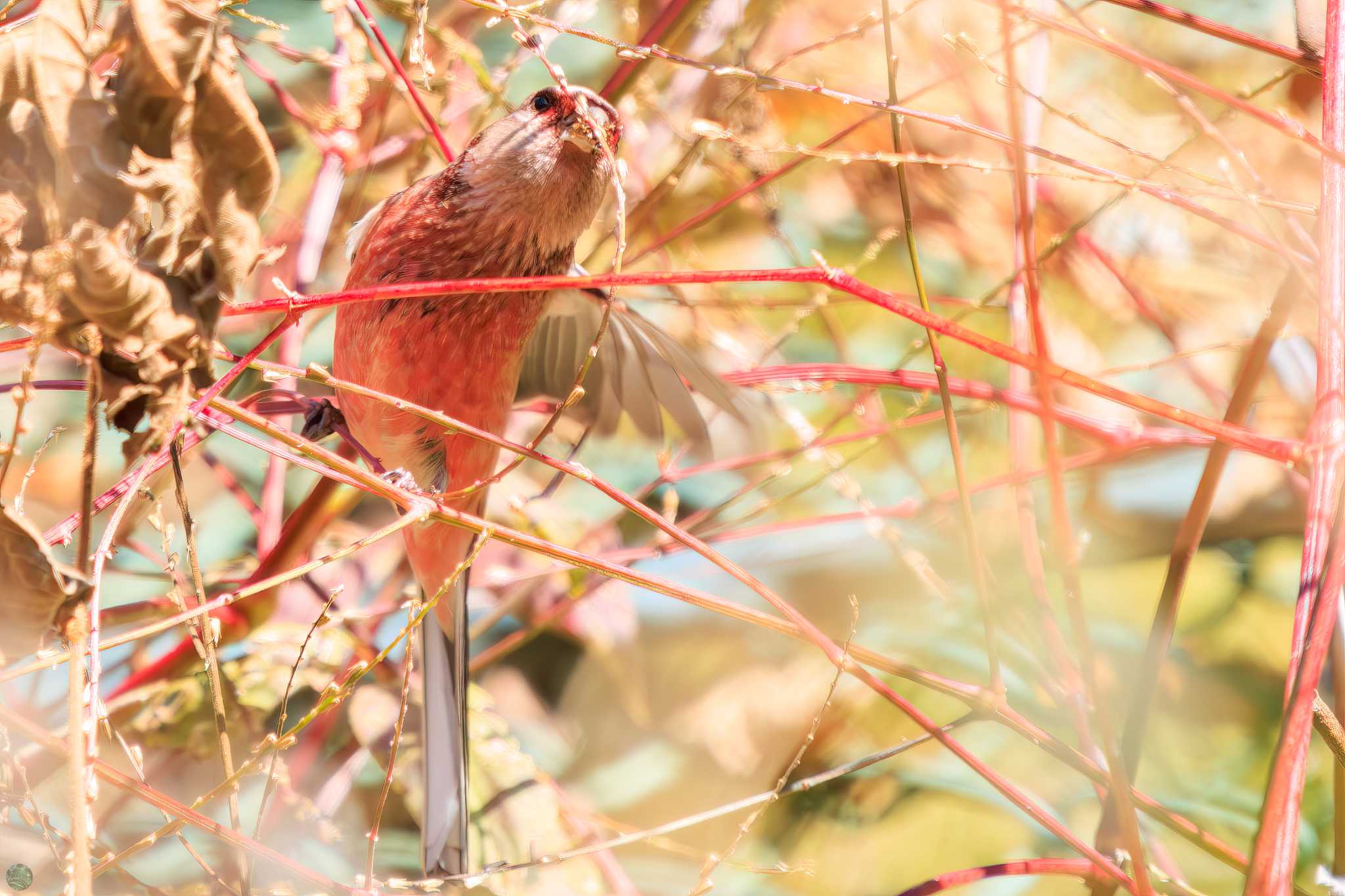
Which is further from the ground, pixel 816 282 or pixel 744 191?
pixel 744 191

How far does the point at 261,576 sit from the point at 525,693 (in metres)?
0.84

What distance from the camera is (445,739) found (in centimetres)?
191

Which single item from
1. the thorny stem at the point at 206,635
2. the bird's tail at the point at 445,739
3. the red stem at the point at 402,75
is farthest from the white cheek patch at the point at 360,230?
the thorny stem at the point at 206,635

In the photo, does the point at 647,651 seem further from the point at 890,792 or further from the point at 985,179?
the point at 985,179

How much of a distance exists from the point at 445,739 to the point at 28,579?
1.15 metres

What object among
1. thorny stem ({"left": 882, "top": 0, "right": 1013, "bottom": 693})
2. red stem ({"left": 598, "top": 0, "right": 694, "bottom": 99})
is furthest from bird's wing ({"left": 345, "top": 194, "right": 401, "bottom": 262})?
thorny stem ({"left": 882, "top": 0, "right": 1013, "bottom": 693})

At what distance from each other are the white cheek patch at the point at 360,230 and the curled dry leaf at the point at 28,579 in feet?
4.09

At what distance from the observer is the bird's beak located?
182 cm

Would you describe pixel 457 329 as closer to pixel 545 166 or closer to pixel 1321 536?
pixel 545 166

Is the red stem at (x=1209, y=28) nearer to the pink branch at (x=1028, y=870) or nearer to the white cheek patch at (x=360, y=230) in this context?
the pink branch at (x=1028, y=870)

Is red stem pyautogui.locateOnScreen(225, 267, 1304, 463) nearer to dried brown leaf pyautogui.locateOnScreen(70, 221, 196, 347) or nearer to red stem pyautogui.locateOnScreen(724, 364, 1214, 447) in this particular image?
dried brown leaf pyautogui.locateOnScreen(70, 221, 196, 347)

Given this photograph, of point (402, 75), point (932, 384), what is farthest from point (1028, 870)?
point (402, 75)

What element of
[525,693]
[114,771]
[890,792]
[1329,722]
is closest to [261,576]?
[114,771]

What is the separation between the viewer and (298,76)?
2512 mm
